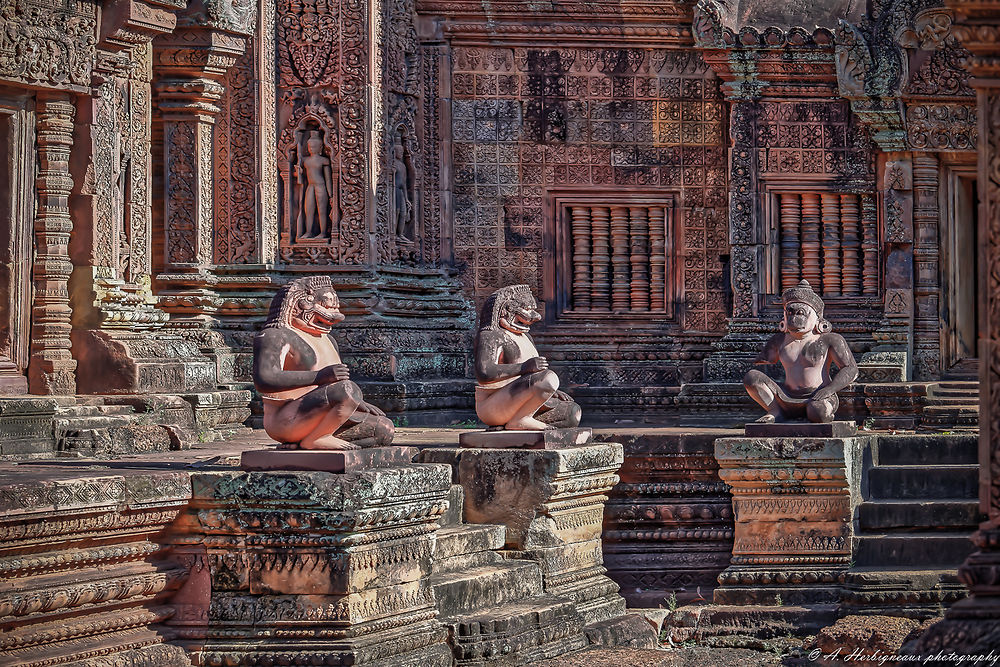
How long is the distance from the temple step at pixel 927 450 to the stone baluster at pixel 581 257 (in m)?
4.04

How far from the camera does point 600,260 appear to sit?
13.9 m

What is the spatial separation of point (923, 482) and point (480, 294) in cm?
481

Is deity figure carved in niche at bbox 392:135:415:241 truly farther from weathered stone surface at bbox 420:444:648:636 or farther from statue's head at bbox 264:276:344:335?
statue's head at bbox 264:276:344:335

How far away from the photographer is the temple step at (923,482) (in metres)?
10.0

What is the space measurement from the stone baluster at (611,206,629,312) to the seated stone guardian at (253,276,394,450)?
650 cm

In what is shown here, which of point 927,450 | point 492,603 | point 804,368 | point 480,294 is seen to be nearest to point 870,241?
point 480,294

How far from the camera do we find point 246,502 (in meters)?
7.00

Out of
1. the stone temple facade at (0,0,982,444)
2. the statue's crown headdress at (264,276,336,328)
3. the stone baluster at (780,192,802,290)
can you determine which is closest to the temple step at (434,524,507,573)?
the statue's crown headdress at (264,276,336,328)

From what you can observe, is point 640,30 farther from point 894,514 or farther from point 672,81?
point 894,514

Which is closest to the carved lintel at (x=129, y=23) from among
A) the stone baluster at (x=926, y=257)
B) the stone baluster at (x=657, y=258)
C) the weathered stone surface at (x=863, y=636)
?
the stone baluster at (x=657, y=258)

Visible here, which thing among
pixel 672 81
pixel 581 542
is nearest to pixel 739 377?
pixel 672 81

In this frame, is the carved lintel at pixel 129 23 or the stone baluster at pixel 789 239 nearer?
the carved lintel at pixel 129 23

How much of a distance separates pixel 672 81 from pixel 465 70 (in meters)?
1.79

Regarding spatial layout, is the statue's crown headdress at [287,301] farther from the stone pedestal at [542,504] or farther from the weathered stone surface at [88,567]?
the stone pedestal at [542,504]
